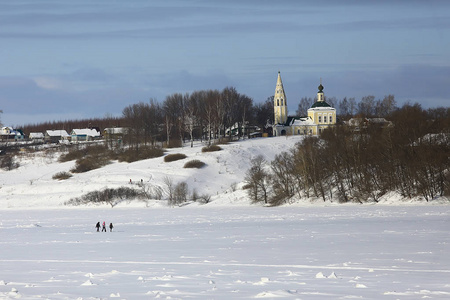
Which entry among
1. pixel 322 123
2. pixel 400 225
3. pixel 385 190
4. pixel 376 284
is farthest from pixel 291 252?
pixel 322 123

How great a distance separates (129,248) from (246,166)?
5122 centimetres

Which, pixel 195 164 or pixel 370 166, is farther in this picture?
pixel 195 164

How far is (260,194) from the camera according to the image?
6003 centimetres

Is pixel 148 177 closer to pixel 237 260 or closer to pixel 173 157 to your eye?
pixel 173 157

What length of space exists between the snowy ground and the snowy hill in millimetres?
26748

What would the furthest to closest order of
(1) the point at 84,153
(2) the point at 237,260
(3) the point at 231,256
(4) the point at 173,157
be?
(1) the point at 84,153 → (4) the point at 173,157 → (3) the point at 231,256 → (2) the point at 237,260

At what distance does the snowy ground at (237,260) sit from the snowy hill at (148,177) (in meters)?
26.7

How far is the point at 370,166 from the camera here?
58562mm

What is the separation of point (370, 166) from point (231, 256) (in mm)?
38072

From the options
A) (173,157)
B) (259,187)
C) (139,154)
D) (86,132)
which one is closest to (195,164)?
(173,157)

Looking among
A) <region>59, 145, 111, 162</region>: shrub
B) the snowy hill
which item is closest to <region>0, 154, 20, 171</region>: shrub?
the snowy hill

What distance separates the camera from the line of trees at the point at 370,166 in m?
52.8

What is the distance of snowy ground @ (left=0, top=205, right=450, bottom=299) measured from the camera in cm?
1593

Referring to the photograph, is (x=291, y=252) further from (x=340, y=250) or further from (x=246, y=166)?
(x=246, y=166)
